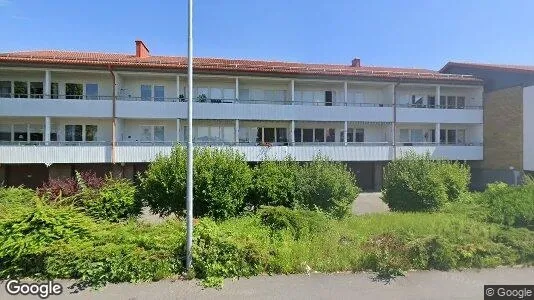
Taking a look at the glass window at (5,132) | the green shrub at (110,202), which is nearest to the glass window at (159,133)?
the glass window at (5,132)

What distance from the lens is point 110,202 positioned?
7949mm

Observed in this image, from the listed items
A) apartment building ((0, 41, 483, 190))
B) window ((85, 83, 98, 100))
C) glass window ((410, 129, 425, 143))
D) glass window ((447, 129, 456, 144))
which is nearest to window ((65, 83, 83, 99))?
Result: apartment building ((0, 41, 483, 190))

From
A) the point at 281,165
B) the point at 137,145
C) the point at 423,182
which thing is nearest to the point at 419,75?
the point at 423,182

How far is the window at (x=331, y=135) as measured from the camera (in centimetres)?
2172

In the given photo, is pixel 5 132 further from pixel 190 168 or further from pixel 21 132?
pixel 190 168

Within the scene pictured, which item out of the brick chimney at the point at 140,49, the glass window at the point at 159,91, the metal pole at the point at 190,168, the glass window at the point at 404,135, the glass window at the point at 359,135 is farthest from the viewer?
the brick chimney at the point at 140,49

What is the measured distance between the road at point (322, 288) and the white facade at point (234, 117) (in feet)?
36.6

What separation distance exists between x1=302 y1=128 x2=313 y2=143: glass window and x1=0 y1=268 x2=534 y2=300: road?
→ 1571 centimetres

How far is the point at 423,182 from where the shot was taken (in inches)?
412

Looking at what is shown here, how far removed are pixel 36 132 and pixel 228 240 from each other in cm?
1872

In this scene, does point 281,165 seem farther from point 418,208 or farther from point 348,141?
point 348,141

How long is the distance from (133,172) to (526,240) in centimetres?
1869

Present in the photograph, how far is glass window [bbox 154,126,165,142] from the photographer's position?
19891 millimetres

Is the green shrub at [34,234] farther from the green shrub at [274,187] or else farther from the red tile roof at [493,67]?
the red tile roof at [493,67]
